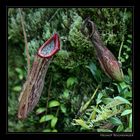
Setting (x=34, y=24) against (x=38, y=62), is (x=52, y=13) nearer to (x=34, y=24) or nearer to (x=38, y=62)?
(x=34, y=24)

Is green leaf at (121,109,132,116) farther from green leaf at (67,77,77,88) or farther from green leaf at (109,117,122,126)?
green leaf at (67,77,77,88)

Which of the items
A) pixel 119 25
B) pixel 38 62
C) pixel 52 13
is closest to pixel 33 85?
pixel 38 62

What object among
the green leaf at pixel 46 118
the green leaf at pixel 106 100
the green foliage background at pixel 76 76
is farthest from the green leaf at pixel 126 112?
the green leaf at pixel 46 118

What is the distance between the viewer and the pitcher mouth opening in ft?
7.50

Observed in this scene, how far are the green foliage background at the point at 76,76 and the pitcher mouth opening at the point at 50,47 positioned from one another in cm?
7

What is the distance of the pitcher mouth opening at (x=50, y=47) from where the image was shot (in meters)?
2.29

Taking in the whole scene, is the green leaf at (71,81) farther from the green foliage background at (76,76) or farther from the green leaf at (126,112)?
the green leaf at (126,112)

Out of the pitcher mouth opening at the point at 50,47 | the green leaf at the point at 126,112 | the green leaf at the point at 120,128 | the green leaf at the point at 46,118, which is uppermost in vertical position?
the pitcher mouth opening at the point at 50,47

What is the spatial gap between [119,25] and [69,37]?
1.12ft

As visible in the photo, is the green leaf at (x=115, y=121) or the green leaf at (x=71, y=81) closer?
the green leaf at (x=115, y=121)

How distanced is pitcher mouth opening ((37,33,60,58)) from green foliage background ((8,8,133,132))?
72 mm

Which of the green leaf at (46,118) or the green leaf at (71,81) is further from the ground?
the green leaf at (71,81)

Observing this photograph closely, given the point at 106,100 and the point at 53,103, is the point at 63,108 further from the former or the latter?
the point at 106,100

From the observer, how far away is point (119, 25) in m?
2.32
